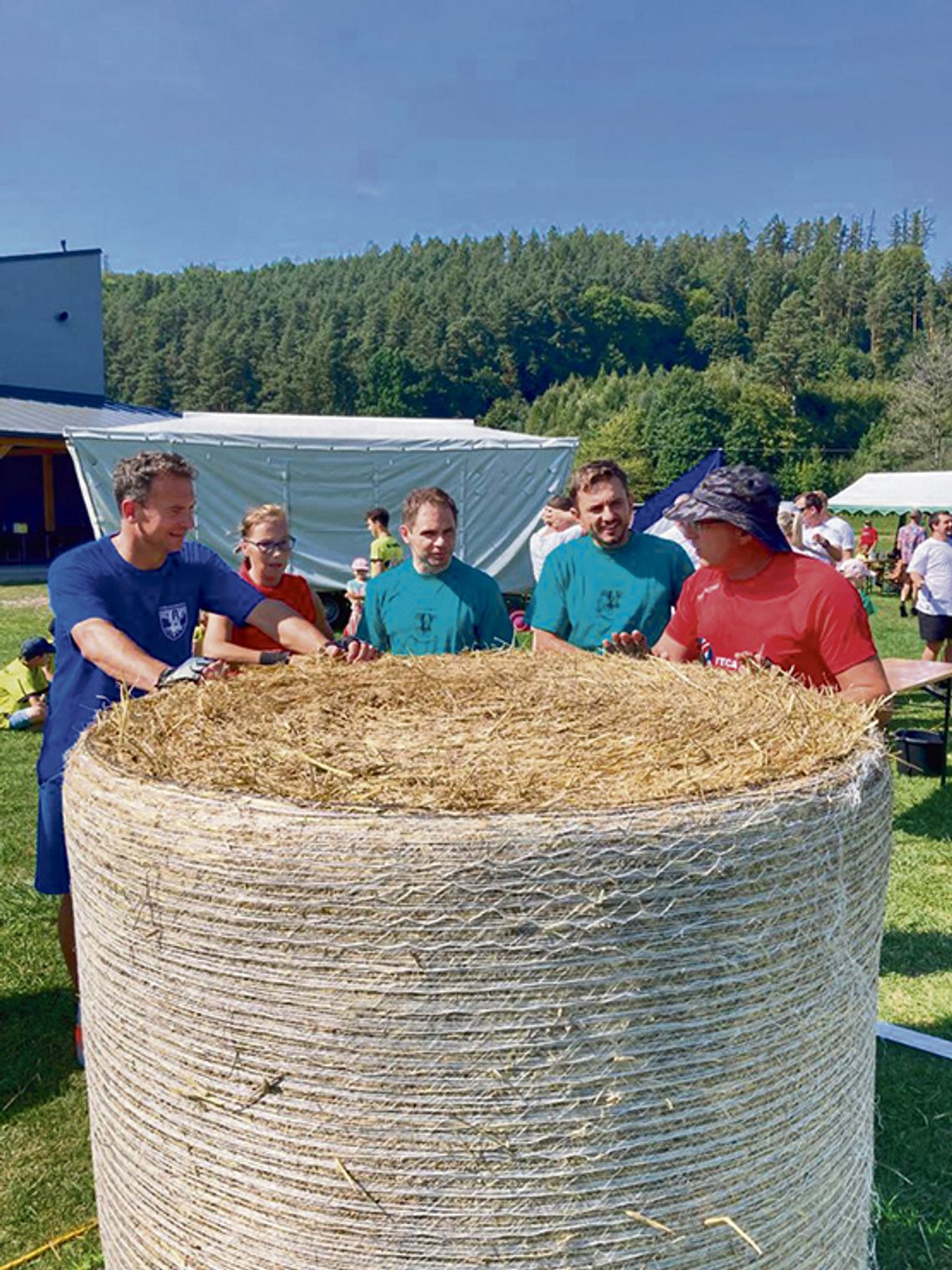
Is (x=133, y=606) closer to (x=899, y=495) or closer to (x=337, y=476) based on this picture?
(x=337, y=476)

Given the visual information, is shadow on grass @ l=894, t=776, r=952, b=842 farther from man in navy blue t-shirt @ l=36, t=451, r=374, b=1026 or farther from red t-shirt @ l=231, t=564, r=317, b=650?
man in navy blue t-shirt @ l=36, t=451, r=374, b=1026

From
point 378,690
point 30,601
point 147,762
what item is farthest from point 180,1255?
point 30,601

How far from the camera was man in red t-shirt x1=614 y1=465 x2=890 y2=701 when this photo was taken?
2949mm

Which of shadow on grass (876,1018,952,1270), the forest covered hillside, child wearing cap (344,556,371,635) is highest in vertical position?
the forest covered hillside

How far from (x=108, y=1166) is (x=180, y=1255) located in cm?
25

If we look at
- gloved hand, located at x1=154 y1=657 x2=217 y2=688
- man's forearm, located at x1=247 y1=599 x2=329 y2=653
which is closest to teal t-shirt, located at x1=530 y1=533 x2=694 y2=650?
man's forearm, located at x1=247 y1=599 x2=329 y2=653

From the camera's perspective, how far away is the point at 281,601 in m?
4.35

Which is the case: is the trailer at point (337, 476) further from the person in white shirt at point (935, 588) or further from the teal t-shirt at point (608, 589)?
the teal t-shirt at point (608, 589)

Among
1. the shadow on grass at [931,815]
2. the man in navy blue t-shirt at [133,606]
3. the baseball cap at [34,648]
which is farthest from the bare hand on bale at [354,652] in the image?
the baseball cap at [34,648]

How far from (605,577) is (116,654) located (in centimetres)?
207

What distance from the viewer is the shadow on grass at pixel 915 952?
177 inches

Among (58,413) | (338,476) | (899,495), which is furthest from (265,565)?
(899,495)

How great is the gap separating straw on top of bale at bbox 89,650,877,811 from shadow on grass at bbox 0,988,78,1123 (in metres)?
2.03

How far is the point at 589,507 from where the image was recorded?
4203 mm
